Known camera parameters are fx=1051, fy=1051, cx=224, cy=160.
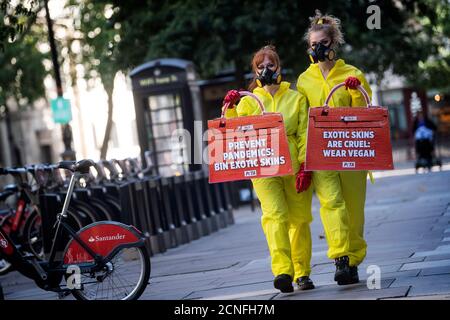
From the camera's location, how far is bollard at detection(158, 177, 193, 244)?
14.3 m

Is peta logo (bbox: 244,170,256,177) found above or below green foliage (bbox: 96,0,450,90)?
below

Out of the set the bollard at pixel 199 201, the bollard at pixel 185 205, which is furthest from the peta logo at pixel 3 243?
the bollard at pixel 199 201

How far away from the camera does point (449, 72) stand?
4206 cm

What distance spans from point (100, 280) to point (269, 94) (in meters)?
1.95

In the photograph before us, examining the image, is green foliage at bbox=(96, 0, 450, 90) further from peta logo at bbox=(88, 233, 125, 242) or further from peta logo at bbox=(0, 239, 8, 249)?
peta logo at bbox=(88, 233, 125, 242)

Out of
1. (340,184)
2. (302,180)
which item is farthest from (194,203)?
(302,180)

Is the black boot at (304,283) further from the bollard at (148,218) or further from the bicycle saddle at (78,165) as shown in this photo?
the bollard at (148,218)

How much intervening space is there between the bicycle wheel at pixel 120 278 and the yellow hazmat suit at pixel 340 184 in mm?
1423

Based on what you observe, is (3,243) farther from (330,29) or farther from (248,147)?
(330,29)

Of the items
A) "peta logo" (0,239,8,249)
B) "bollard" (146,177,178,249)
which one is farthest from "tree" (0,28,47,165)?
"peta logo" (0,239,8,249)

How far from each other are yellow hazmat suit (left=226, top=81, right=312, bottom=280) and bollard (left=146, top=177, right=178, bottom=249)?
19.0ft

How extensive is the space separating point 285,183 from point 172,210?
6.89 metres
